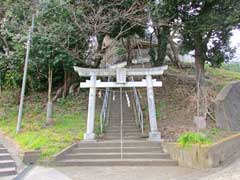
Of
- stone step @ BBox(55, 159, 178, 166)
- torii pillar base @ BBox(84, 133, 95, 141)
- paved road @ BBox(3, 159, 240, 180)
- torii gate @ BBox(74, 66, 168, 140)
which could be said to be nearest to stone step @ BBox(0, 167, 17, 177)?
paved road @ BBox(3, 159, 240, 180)

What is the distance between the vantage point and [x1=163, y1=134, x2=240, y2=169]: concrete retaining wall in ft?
24.5

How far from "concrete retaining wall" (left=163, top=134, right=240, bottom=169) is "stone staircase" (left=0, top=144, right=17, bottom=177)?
4.55 m

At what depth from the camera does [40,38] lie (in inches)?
539

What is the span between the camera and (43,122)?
1268 centimetres

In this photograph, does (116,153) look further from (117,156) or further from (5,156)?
Answer: (5,156)

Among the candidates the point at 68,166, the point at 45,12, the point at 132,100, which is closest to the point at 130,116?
the point at 132,100

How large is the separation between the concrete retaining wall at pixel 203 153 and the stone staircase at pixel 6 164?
14.9ft

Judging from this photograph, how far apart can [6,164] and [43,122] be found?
4.45 m

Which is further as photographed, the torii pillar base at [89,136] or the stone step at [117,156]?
the torii pillar base at [89,136]

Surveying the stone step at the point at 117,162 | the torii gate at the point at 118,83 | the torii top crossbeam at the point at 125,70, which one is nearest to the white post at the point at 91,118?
the torii gate at the point at 118,83

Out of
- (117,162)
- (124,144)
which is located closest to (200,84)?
(124,144)

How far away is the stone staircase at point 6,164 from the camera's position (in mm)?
7772

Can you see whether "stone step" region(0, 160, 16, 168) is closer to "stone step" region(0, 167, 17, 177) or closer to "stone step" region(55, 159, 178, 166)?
"stone step" region(0, 167, 17, 177)

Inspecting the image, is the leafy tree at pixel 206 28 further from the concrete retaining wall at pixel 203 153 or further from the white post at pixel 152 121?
the concrete retaining wall at pixel 203 153
